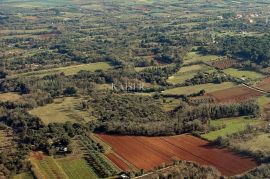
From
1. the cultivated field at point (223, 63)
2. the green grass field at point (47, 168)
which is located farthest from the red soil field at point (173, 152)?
the cultivated field at point (223, 63)

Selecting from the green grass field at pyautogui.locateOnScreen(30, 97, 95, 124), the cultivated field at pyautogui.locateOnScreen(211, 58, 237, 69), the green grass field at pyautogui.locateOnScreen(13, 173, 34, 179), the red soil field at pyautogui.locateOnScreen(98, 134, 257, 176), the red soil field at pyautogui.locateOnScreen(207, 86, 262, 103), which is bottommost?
the green grass field at pyautogui.locateOnScreen(13, 173, 34, 179)

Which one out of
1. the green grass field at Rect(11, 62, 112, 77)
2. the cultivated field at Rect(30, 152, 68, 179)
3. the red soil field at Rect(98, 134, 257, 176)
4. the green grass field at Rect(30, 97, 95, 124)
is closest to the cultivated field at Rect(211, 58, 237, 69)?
the green grass field at Rect(11, 62, 112, 77)

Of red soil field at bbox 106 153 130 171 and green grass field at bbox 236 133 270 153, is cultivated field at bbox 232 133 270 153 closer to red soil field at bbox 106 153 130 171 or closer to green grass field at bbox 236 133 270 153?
green grass field at bbox 236 133 270 153

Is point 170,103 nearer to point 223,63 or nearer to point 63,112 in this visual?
point 63,112

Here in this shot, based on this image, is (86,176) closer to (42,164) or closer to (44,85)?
(42,164)

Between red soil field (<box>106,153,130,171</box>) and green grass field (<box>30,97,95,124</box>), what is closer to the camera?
red soil field (<box>106,153,130,171</box>)

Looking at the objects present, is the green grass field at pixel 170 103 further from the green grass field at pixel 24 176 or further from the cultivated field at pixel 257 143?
the green grass field at pixel 24 176
